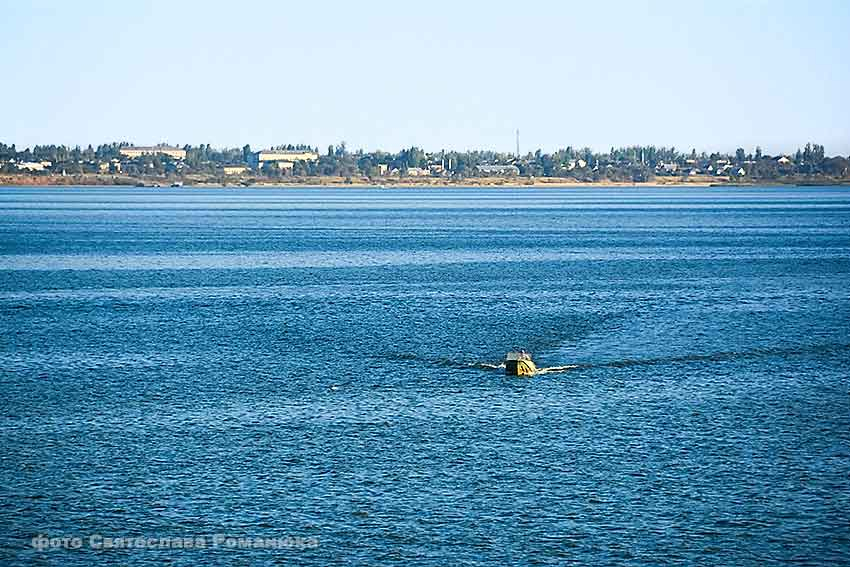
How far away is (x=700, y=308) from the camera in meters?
72.9

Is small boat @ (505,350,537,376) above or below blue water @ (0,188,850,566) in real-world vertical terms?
above

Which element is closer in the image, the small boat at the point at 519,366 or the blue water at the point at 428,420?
the blue water at the point at 428,420

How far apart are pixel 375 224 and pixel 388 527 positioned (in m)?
146

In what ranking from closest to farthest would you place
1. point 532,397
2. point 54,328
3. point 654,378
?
point 532,397 < point 654,378 < point 54,328

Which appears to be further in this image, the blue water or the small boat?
the small boat

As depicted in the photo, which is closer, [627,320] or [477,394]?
[477,394]

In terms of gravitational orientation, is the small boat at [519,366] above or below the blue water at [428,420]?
above

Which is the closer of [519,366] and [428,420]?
[428,420]

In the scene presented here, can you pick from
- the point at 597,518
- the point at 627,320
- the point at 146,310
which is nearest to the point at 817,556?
the point at 597,518

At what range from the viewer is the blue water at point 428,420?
30.7 m

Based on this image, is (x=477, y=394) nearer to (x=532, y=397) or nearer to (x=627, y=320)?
(x=532, y=397)

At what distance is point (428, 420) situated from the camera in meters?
41.9

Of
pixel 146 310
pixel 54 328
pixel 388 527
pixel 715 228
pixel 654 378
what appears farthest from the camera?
pixel 715 228

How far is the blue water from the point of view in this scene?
30.7 meters
